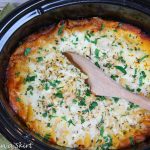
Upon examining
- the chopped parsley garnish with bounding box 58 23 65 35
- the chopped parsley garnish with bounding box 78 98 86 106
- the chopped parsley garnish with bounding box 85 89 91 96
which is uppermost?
the chopped parsley garnish with bounding box 58 23 65 35

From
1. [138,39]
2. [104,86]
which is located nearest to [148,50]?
[138,39]

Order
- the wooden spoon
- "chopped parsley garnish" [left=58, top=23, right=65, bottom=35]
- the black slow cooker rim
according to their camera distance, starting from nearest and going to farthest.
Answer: the black slow cooker rim < the wooden spoon < "chopped parsley garnish" [left=58, top=23, right=65, bottom=35]

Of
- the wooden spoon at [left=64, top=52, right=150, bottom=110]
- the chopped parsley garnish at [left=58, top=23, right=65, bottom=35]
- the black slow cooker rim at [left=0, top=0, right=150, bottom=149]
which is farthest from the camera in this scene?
the chopped parsley garnish at [left=58, top=23, right=65, bottom=35]

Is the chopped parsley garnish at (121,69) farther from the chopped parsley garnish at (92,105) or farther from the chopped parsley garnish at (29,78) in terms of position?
the chopped parsley garnish at (29,78)

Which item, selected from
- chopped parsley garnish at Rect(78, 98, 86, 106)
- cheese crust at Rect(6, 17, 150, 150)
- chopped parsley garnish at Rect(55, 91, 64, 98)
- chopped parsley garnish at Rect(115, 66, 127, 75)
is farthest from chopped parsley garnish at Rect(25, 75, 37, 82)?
chopped parsley garnish at Rect(115, 66, 127, 75)

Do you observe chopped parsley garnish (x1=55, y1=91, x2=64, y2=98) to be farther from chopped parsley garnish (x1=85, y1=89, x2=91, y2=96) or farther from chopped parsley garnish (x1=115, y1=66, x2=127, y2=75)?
chopped parsley garnish (x1=115, y1=66, x2=127, y2=75)

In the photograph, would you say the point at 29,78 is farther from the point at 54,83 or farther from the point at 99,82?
the point at 99,82

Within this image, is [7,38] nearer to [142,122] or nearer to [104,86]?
[104,86]
